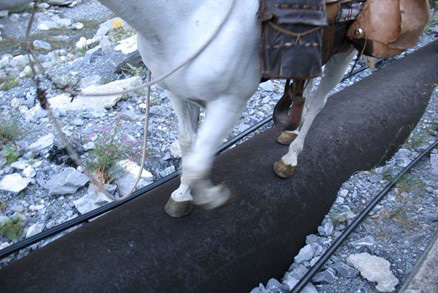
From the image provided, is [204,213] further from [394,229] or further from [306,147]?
[394,229]

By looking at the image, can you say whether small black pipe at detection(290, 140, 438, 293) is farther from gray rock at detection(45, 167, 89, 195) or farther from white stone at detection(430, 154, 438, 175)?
gray rock at detection(45, 167, 89, 195)

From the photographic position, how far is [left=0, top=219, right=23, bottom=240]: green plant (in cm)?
223

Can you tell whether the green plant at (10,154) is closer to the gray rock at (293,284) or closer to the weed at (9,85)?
the weed at (9,85)

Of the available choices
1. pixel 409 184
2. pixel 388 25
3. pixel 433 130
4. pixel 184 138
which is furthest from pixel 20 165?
pixel 433 130

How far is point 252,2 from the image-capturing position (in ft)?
4.59

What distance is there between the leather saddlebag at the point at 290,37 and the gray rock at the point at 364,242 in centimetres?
118

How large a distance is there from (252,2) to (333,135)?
1347 millimetres

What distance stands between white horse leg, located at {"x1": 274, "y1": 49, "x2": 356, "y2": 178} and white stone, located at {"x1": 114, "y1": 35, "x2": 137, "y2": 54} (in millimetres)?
2470

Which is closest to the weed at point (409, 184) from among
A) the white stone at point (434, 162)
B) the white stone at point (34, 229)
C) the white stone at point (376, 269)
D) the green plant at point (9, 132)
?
the white stone at point (434, 162)

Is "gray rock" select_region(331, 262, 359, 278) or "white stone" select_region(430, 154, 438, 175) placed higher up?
"white stone" select_region(430, 154, 438, 175)

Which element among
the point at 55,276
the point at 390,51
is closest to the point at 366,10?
the point at 390,51

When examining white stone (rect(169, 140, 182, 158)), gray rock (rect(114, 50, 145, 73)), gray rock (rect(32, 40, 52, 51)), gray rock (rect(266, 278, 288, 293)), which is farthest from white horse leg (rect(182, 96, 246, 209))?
gray rock (rect(32, 40, 52, 51))

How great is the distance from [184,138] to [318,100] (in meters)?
0.83

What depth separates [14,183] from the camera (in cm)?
256
